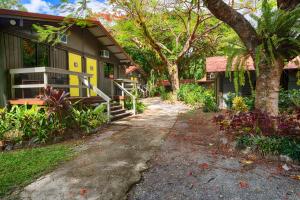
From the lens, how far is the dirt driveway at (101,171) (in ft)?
9.77

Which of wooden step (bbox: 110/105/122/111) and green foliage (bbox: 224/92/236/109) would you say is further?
green foliage (bbox: 224/92/236/109)

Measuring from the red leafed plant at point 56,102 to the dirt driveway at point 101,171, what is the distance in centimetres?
112

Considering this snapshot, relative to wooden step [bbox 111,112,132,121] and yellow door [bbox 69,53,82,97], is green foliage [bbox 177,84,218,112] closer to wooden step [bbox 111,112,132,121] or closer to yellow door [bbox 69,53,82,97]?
wooden step [bbox 111,112,132,121]

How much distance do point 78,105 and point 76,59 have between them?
333 cm

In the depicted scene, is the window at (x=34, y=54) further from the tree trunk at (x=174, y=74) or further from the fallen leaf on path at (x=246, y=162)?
the tree trunk at (x=174, y=74)

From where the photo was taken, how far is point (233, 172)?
142 inches

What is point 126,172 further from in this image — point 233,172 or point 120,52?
point 120,52

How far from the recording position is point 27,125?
547 centimetres

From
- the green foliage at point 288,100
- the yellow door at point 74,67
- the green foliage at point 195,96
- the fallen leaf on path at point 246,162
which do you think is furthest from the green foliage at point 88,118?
the green foliage at point 288,100

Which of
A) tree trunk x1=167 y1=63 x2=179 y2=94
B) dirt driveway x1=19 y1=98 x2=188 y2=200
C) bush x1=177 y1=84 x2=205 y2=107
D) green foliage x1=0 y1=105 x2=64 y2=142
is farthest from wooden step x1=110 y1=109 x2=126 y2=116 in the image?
tree trunk x1=167 y1=63 x2=179 y2=94

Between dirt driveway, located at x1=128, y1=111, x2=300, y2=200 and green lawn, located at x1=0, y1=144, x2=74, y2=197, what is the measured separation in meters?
1.83

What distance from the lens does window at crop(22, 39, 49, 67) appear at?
24.1 feet

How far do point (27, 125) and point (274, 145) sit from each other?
18.7 feet

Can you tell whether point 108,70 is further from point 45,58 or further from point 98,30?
point 45,58
